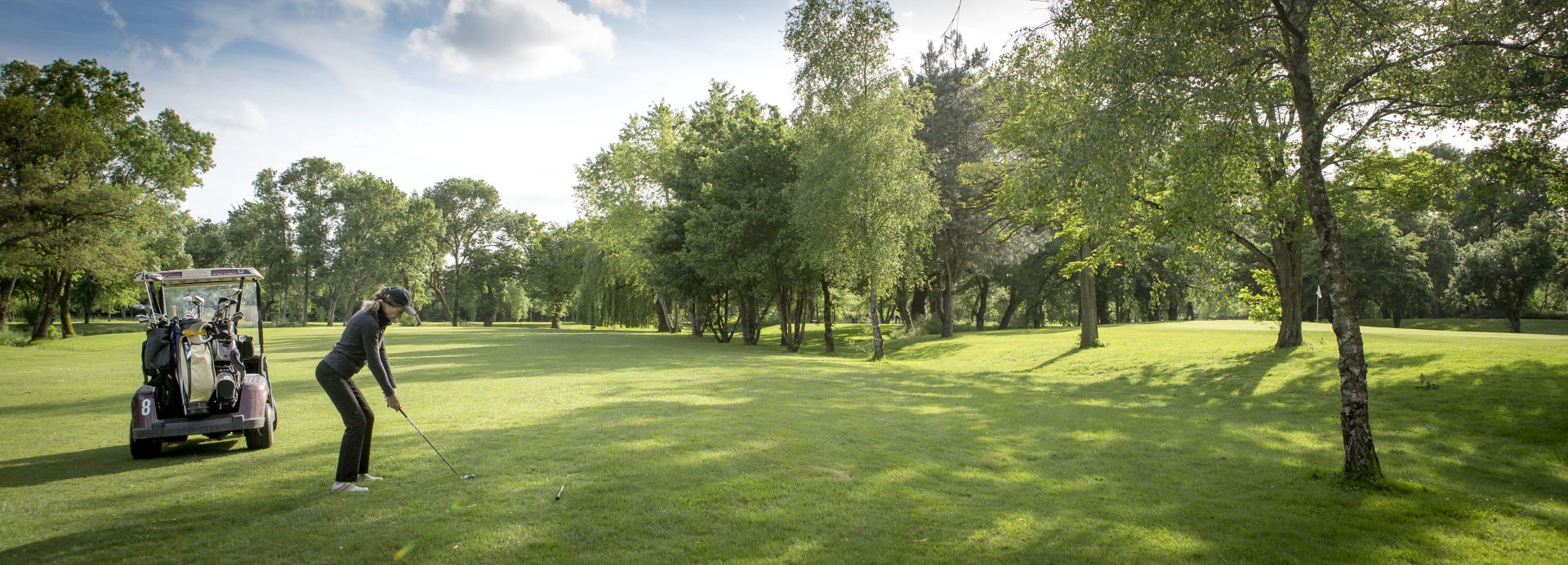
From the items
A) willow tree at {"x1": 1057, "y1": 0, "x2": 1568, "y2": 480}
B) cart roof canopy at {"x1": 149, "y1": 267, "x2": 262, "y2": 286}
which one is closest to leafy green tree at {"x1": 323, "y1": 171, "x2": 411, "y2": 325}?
cart roof canopy at {"x1": 149, "y1": 267, "x2": 262, "y2": 286}

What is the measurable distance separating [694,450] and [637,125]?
44.0 metres

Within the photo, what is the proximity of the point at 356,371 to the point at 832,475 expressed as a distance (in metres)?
5.21

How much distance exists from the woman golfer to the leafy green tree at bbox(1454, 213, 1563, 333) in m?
57.9

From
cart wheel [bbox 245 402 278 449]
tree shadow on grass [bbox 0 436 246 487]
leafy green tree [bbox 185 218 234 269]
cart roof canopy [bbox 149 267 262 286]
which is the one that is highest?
leafy green tree [bbox 185 218 234 269]

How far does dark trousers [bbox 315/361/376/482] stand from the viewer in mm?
7203

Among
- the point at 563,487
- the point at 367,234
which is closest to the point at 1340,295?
the point at 563,487

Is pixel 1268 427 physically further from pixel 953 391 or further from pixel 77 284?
pixel 77 284

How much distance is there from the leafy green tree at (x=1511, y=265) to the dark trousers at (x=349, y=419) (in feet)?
191

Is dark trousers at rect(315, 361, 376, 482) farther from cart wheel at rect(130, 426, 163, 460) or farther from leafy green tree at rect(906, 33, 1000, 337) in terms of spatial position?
leafy green tree at rect(906, 33, 1000, 337)

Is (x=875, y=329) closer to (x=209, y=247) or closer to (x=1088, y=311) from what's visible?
(x=1088, y=311)

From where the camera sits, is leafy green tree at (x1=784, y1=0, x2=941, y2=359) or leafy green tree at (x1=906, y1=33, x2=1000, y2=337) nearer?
leafy green tree at (x1=784, y1=0, x2=941, y2=359)

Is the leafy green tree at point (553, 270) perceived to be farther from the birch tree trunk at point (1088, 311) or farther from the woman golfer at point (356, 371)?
the woman golfer at point (356, 371)

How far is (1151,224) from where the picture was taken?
15.3 m

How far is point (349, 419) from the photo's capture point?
7.37 metres
